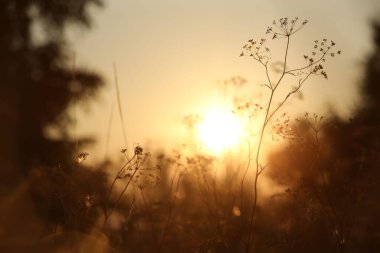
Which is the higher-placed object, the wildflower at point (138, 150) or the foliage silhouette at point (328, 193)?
the foliage silhouette at point (328, 193)

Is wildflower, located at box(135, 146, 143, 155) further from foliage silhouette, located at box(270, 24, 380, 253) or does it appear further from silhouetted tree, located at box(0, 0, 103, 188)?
silhouetted tree, located at box(0, 0, 103, 188)

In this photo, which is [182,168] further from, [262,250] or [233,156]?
[262,250]

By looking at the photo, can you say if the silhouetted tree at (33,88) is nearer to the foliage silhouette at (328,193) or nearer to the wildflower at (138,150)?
the foliage silhouette at (328,193)

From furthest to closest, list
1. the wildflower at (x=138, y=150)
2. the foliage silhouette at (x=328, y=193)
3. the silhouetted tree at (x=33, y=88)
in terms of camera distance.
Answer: the silhouetted tree at (x=33, y=88) < the foliage silhouette at (x=328, y=193) < the wildflower at (x=138, y=150)

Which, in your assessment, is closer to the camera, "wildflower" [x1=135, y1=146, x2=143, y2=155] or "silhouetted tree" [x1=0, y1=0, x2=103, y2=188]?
"wildflower" [x1=135, y1=146, x2=143, y2=155]

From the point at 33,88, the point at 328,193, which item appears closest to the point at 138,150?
the point at 328,193

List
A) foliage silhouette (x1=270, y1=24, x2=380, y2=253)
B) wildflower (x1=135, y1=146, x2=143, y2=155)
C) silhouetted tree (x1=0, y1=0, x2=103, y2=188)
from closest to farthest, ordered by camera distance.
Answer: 1. wildflower (x1=135, y1=146, x2=143, y2=155)
2. foliage silhouette (x1=270, y1=24, x2=380, y2=253)
3. silhouetted tree (x1=0, y1=0, x2=103, y2=188)

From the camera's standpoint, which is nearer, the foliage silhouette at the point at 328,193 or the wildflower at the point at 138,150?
the wildflower at the point at 138,150

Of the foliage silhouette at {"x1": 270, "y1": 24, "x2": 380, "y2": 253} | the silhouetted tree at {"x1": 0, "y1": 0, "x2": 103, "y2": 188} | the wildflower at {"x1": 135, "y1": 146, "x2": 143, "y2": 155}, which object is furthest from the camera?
the silhouetted tree at {"x1": 0, "y1": 0, "x2": 103, "y2": 188}

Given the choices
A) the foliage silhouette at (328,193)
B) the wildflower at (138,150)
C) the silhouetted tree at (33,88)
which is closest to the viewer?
the wildflower at (138,150)

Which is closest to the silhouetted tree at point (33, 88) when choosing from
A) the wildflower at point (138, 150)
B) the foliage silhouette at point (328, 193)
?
the foliage silhouette at point (328, 193)

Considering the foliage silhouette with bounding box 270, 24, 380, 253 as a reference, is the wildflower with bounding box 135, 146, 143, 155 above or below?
below

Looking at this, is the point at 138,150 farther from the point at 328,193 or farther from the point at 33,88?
the point at 33,88

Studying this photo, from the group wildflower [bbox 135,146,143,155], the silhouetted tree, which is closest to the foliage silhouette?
wildflower [bbox 135,146,143,155]
